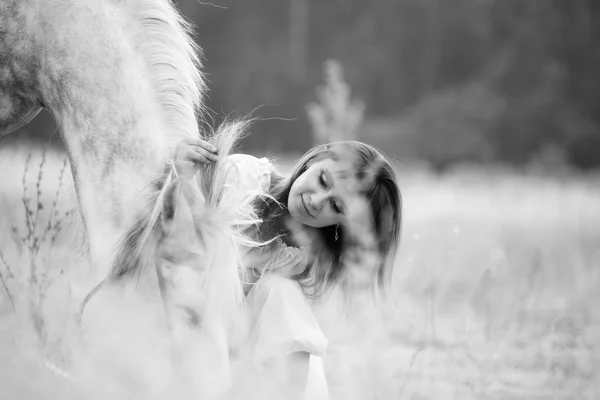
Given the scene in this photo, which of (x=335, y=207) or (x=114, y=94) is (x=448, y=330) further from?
(x=114, y=94)

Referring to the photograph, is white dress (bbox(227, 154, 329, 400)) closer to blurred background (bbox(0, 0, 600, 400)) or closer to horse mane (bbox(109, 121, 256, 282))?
horse mane (bbox(109, 121, 256, 282))

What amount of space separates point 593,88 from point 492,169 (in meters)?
6.24

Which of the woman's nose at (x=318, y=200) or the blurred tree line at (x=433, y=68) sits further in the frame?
A: the blurred tree line at (x=433, y=68)

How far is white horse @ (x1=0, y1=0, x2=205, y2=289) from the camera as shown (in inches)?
78.4

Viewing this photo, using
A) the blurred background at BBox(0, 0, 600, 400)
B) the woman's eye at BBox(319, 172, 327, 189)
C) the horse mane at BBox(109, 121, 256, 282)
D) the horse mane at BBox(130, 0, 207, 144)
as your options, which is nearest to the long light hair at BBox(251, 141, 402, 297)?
the woman's eye at BBox(319, 172, 327, 189)

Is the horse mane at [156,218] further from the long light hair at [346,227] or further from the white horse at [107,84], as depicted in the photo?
the long light hair at [346,227]

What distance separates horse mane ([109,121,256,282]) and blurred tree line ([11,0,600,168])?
18.8 metres

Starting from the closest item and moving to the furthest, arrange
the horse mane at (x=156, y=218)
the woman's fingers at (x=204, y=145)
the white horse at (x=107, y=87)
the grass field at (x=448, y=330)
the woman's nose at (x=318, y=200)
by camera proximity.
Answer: the horse mane at (x=156, y=218)
the woman's fingers at (x=204, y=145)
the white horse at (x=107, y=87)
the grass field at (x=448, y=330)
the woman's nose at (x=318, y=200)

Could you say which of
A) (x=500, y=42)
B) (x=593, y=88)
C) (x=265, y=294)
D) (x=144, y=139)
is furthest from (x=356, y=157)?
(x=500, y=42)

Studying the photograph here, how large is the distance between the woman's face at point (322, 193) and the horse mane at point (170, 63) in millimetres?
451

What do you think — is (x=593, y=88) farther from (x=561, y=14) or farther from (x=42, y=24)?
(x=42, y=24)

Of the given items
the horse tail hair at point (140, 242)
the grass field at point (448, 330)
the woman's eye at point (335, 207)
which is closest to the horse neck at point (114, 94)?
the horse tail hair at point (140, 242)

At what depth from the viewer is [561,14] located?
2494 centimetres

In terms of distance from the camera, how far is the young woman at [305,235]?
227 centimetres
